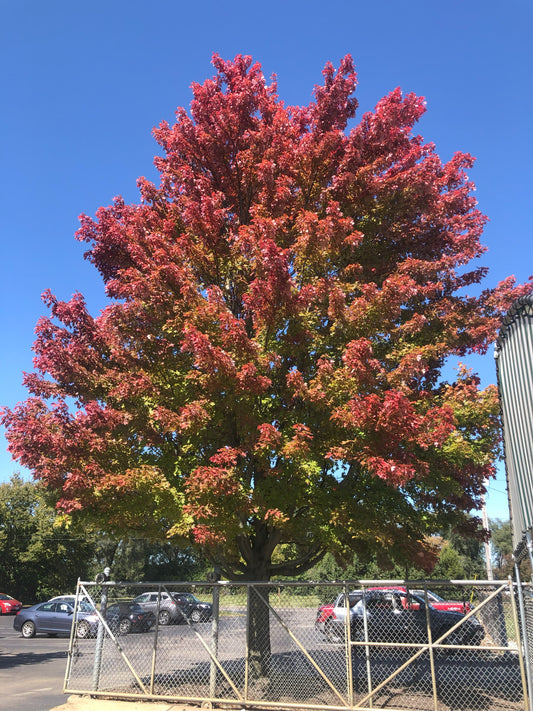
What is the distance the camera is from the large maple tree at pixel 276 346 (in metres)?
6.78

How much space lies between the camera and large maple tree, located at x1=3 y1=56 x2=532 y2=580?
22.2ft

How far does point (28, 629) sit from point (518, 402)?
70.5ft

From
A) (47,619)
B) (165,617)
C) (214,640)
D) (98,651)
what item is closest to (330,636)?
(214,640)

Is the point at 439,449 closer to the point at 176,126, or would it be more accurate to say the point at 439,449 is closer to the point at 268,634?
the point at 268,634

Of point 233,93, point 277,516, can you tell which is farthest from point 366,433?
point 233,93

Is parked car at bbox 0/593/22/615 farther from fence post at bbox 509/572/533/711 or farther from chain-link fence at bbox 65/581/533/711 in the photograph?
fence post at bbox 509/572/533/711

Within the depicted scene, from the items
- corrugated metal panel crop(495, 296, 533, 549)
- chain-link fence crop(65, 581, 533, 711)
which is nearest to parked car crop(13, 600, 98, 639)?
chain-link fence crop(65, 581, 533, 711)

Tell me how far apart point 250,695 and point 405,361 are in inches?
208

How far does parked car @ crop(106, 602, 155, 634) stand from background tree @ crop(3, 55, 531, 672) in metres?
1.54

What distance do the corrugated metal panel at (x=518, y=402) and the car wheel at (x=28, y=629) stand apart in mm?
20296

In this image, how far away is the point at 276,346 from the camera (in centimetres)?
759

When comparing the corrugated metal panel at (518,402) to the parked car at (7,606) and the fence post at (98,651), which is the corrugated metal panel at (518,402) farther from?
the parked car at (7,606)

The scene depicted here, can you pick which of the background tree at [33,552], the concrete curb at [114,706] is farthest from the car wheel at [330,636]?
the background tree at [33,552]

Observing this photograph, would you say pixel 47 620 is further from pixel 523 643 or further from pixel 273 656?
pixel 523 643
